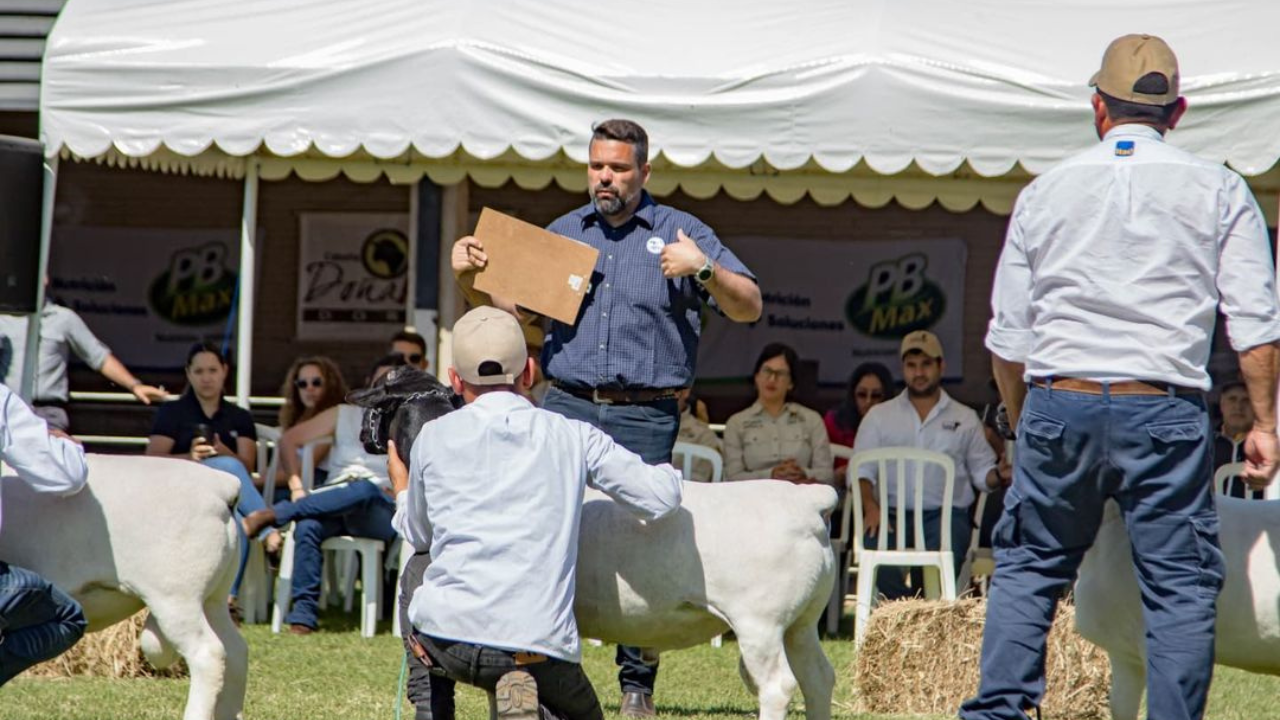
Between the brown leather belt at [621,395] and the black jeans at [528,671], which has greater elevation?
the brown leather belt at [621,395]

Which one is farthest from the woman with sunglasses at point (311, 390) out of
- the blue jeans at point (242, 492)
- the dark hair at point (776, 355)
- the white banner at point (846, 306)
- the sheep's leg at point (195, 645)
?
the white banner at point (846, 306)

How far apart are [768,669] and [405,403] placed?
→ 54.3 inches

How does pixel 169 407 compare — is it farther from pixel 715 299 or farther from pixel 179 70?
pixel 715 299

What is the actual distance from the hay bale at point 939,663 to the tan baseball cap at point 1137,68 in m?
2.74

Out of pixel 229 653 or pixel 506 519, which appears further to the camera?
pixel 229 653

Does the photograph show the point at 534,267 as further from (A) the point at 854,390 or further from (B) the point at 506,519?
(A) the point at 854,390

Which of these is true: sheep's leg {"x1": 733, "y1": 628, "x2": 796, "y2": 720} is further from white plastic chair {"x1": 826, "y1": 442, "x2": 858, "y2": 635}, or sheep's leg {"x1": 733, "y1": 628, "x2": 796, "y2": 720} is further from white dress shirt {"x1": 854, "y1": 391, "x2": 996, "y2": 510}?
white dress shirt {"x1": 854, "y1": 391, "x2": 996, "y2": 510}

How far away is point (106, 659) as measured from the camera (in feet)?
23.1

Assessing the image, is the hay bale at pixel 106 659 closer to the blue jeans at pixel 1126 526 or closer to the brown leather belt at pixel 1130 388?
the blue jeans at pixel 1126 526

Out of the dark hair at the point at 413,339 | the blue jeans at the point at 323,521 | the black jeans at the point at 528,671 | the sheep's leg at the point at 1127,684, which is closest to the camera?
the black jeans at the point at 528,671

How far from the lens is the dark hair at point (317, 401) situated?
9.65m

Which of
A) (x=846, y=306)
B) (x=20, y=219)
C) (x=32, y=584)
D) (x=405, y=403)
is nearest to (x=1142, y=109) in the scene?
(x=405, y=403)

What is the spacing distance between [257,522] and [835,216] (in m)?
7.56

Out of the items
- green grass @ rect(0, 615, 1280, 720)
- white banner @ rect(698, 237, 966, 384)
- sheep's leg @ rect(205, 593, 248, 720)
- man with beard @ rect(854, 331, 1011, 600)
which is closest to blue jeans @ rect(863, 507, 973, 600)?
man with beard @ rect(854, 331, 1011, 600)
